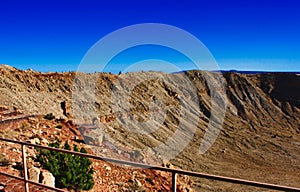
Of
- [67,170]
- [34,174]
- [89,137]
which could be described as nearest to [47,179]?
[34,174]

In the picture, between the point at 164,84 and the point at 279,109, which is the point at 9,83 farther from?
the point at 279,109

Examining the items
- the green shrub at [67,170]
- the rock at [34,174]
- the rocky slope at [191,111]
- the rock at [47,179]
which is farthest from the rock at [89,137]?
the rock at [34,174]

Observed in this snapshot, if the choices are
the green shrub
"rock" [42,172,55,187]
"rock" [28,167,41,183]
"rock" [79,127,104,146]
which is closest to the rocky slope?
"rock" [79,127,104,146]

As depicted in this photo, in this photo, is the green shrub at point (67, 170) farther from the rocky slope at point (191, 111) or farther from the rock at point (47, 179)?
the rocky slope at point (191, 111)

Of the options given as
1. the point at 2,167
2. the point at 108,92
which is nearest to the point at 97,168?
the point at 2,167

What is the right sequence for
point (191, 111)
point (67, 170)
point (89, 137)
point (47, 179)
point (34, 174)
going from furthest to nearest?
point (191, 111)
point (89, 137)
point (67, 170)
point (47, 179)
point (34, 174)

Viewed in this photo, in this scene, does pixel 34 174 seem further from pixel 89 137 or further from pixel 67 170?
pixel 89 137

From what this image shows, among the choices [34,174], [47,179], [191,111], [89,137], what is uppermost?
[191,111]

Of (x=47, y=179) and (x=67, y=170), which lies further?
(x=67, y=170)
